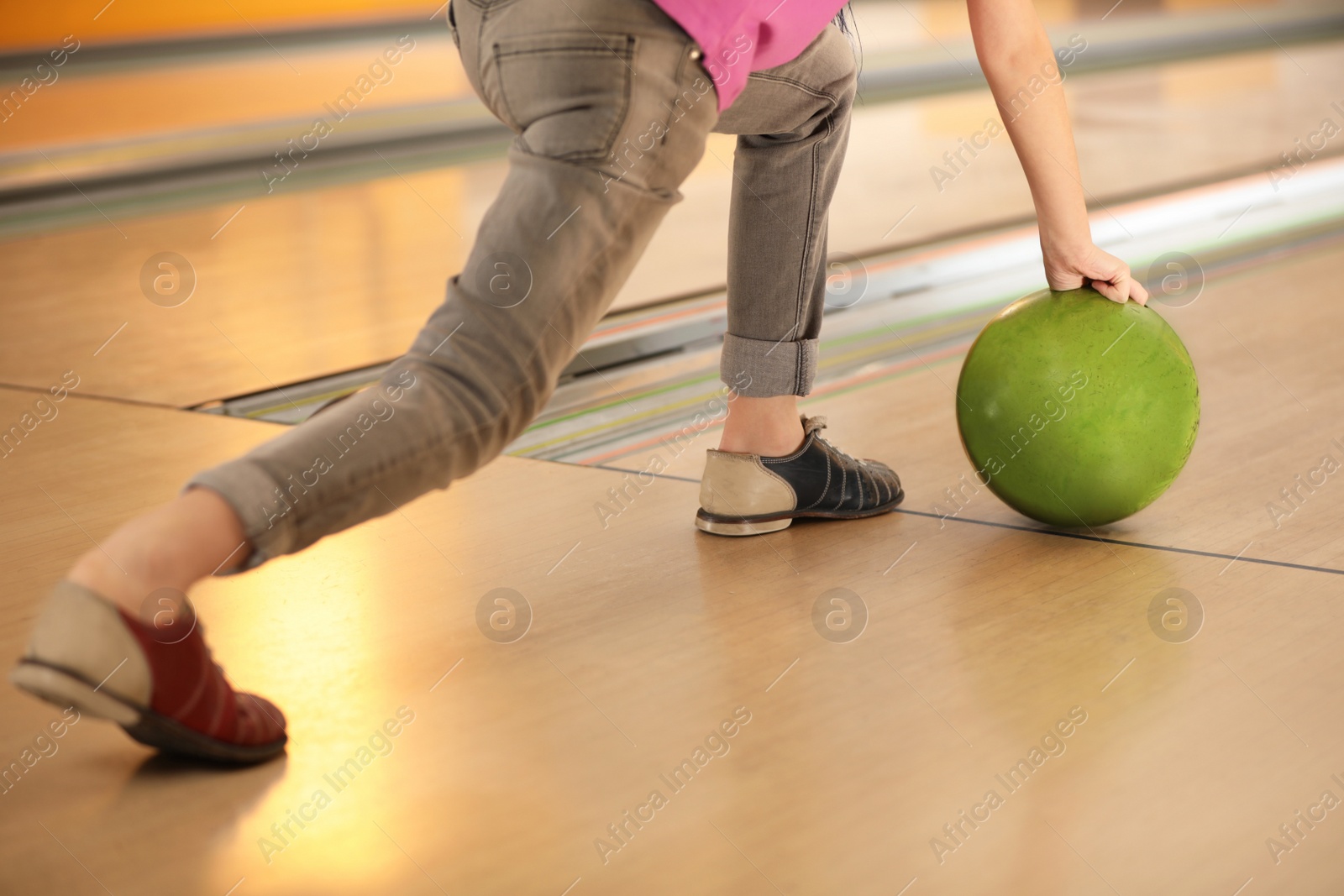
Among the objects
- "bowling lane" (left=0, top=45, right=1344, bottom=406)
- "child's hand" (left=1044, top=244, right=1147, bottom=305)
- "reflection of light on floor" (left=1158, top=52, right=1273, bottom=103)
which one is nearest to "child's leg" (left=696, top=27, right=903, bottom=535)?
"child's hand" (left=1044, top=244, right=1147, bottom=305)

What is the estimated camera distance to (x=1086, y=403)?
1667 millimetres

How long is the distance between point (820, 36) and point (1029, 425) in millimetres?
526

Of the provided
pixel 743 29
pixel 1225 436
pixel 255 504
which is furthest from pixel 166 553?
pixel 1225 436

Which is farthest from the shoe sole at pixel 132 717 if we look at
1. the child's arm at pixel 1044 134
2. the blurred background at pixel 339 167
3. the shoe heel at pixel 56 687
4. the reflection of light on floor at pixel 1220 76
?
the reflection of light on floor at pixel 1220 76

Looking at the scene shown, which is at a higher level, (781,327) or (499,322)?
(499,322)

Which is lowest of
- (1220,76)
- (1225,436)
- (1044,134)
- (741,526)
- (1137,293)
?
(1220,76)

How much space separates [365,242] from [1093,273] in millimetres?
2562

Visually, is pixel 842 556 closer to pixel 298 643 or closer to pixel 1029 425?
pixel 1029 425

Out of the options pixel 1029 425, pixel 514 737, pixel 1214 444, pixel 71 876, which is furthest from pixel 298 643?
pixel 1214 444

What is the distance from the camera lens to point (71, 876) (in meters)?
1.11

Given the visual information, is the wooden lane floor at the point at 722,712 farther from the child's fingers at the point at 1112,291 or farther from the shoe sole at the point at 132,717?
the child's fingers at the point at 1112,291

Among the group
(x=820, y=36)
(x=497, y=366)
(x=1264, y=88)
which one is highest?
(x=820, y=36)

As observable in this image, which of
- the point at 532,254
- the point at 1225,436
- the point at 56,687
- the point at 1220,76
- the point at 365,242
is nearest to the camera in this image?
the point at 56,687

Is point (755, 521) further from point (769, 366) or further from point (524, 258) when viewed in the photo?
point (524, 258)
